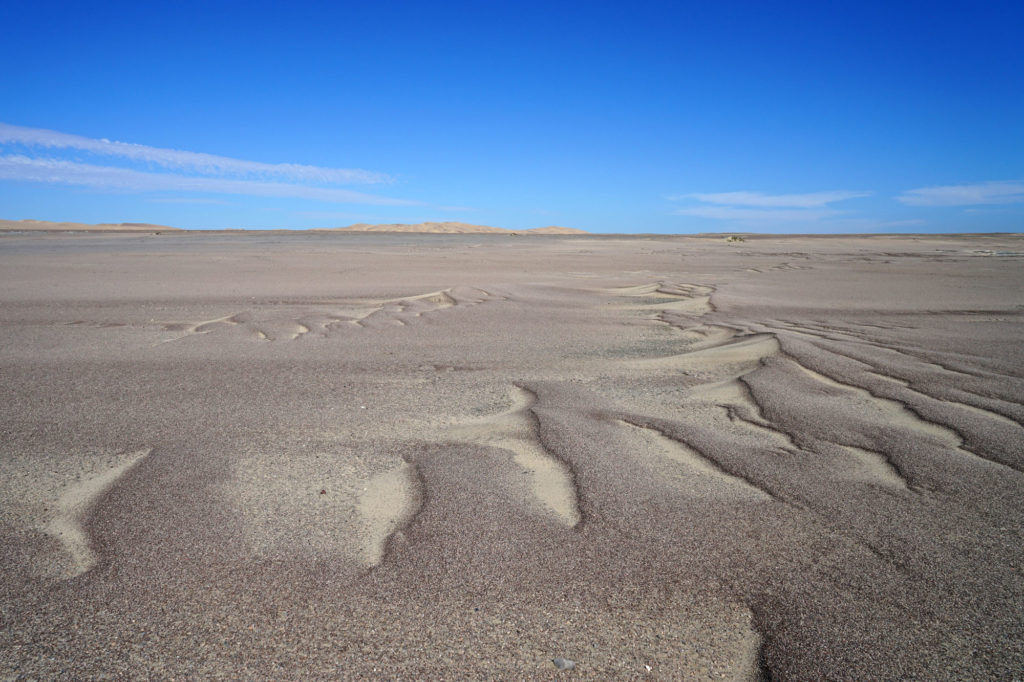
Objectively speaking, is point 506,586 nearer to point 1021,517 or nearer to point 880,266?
point 1021,517

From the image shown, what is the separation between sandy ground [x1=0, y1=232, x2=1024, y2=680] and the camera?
1304 mm

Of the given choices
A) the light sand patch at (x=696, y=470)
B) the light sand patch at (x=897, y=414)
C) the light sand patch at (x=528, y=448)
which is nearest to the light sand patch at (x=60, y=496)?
the light sand patch at (x=528, y=448)

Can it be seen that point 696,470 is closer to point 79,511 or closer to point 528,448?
point 528,448

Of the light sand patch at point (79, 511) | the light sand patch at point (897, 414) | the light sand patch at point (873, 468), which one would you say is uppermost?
the light sand patch at point (897, 414)

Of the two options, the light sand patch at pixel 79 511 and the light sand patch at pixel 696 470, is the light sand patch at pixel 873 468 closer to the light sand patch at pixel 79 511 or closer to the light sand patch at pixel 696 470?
the light sand patch at pixel 696 470

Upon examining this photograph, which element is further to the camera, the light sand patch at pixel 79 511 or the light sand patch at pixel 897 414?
the light sand patch at pixel 897 414

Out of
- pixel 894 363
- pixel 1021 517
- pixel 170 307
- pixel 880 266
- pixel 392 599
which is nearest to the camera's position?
pixel 392 599

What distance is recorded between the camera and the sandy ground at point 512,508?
1304 millimetres

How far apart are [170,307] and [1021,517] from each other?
19.7 ft

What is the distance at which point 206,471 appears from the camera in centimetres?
213

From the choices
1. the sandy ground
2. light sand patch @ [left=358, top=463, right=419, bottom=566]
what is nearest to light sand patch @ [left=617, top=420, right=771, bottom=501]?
the sandy ground

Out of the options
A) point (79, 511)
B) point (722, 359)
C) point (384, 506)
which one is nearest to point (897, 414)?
point (722, 359)

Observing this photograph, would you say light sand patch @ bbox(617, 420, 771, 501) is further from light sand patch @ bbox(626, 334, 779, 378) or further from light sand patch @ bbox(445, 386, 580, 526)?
light sand patch @ bbox(626, 334, 779, 378)

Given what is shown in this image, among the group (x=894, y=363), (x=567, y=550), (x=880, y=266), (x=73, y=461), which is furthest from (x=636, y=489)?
(x=880, y=266)
